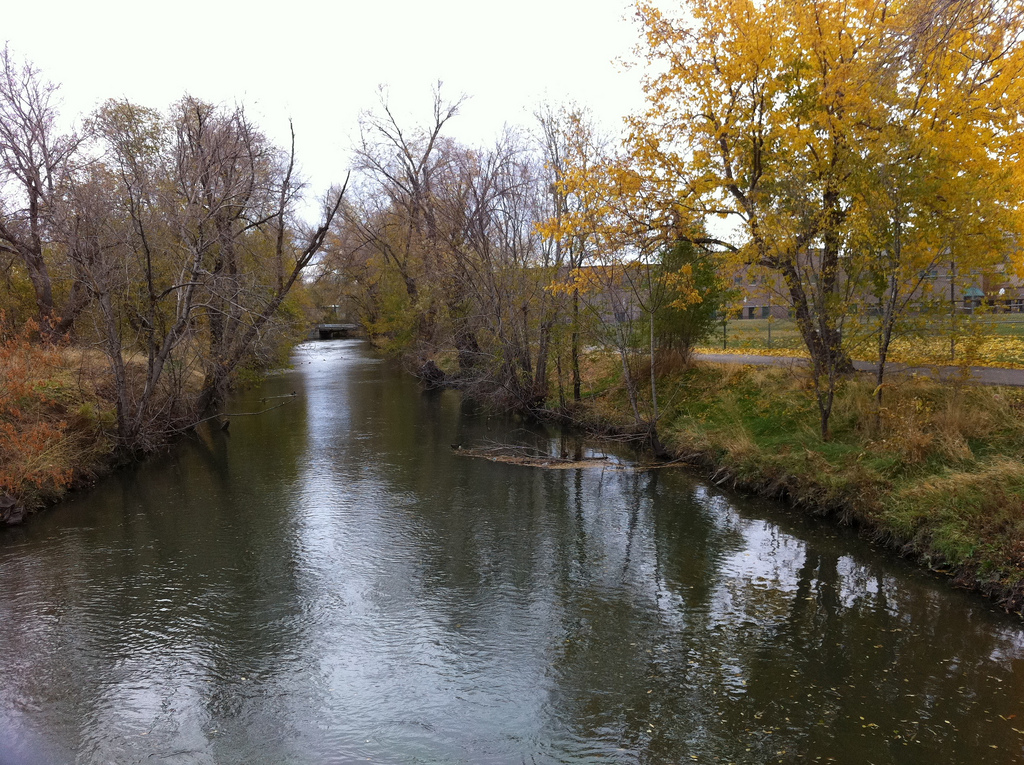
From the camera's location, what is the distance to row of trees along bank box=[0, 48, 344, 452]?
16.5 meters

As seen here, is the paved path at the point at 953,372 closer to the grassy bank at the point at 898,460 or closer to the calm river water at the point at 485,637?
the grassy bank at the point at 898,460

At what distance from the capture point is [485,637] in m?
7.89

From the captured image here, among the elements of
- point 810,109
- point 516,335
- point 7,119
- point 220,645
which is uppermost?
point 7,119

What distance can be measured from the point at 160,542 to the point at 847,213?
13849mm

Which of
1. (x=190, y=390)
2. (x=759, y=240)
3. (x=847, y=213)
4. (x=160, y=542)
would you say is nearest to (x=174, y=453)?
(x=190, y=390)

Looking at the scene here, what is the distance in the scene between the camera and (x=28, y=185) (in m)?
21.7

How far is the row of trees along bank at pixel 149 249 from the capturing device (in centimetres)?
1647

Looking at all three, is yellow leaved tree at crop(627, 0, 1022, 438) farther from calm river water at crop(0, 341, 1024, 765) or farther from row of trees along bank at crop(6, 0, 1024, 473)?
calm river water at crop(0, 341, 1024, 765)

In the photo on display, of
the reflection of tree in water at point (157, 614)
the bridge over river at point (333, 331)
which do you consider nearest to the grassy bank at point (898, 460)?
the reflection of tree in water at point (157, 614)

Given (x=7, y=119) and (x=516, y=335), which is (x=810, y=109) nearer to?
(x=516, y=335)

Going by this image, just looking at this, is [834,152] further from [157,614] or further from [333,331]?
[333,331]

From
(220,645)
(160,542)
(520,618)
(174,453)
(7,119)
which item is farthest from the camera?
(7,119)

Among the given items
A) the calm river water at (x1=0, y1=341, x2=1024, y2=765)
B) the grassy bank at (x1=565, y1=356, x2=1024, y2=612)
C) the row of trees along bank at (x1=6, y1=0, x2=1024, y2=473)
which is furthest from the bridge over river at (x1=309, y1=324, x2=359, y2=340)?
the calm river water at (x1=0, y1=341, x2=1024, y2=765)

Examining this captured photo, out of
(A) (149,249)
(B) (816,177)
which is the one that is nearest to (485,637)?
(B) (816,177)
